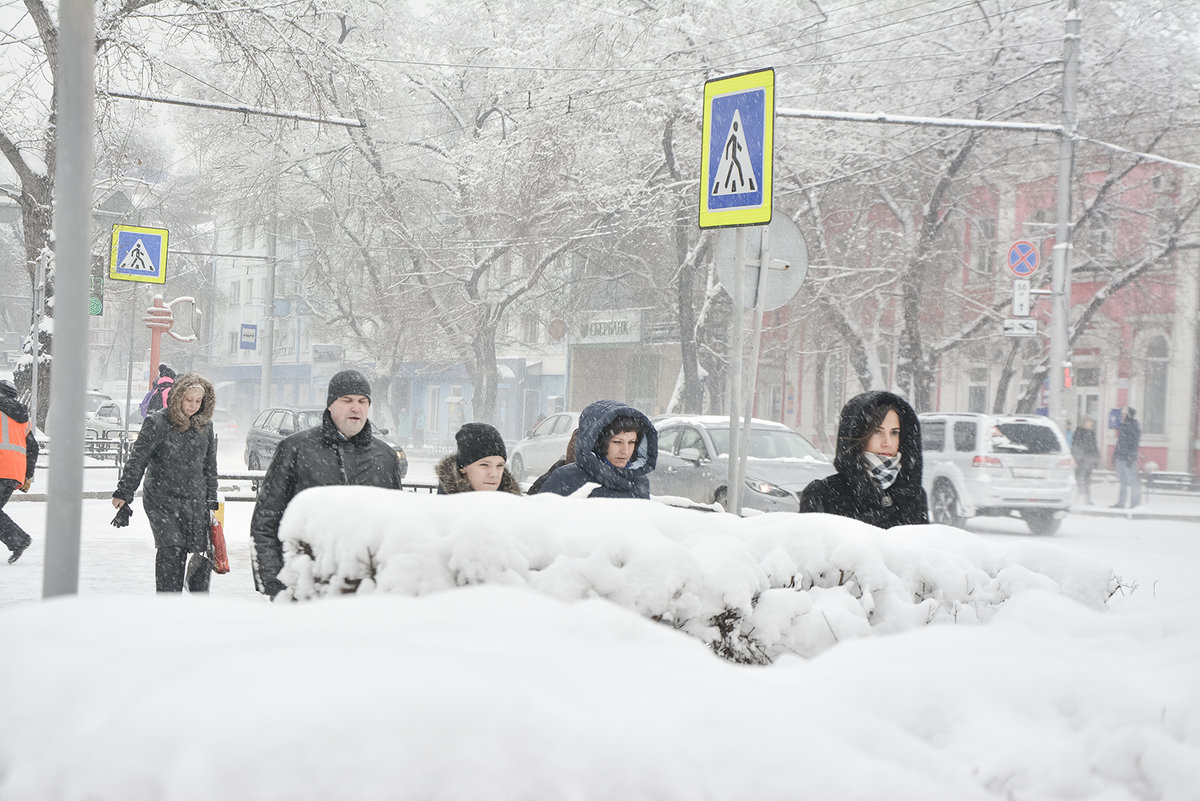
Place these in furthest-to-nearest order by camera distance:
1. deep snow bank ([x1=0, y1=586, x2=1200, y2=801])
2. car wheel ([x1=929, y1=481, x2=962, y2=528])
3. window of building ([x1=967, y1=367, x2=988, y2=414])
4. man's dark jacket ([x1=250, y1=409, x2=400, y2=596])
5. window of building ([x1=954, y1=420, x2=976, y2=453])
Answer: window of building ([x1=967, y1=367, x2=988, y2=414]), car wheel ([x1=929, y1=481, x2=962, y2=528]), window of building ([x1=954, y1=420, x2=976, y2=453]), man's dark jacket ([x1=250, y1=409, x2=400, y2=596]), deep snow bank ([x1=0, y1=586, x2=1200, y2=801])

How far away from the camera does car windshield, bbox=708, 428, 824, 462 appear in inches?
602

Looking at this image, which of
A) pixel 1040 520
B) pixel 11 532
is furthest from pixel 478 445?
pixel 1040 520

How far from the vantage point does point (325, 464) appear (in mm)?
5086

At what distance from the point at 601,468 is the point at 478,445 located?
0.57 m

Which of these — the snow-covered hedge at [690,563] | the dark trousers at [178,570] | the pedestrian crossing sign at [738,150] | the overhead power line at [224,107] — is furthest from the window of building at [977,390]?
the snow-covered hedge at [690,563]

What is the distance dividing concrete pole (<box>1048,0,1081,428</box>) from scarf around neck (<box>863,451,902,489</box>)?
15712 mm

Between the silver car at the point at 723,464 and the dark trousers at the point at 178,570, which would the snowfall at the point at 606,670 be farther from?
the silver car at the point at 723,464

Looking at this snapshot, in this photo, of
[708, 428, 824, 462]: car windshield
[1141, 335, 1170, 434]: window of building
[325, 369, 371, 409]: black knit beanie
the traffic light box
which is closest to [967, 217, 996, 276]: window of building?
[1141, 335, 1170, 434]: window of building

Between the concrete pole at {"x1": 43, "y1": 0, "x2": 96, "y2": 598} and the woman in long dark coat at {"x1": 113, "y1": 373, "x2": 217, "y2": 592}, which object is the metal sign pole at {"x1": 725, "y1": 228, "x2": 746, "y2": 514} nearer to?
the woman in long dark coat at {"x1": 113, "y1": 373, "x2": 217, "y2": 592}

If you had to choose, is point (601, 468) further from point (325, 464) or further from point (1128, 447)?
point (1128, 447)

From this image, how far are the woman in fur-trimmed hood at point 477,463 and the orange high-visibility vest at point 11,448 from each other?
6344mm

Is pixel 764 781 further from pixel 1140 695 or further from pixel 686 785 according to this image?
pixel 1140 695

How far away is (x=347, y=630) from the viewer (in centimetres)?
198

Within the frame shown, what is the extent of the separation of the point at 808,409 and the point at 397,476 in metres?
36.3
